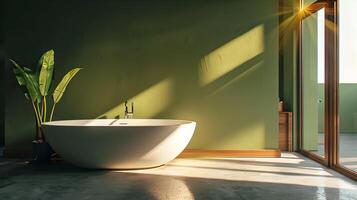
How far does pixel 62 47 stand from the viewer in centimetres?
461

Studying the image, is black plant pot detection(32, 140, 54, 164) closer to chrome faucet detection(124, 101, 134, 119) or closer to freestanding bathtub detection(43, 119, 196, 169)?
freestanding bathtub detection(43, 119, 196, 169)

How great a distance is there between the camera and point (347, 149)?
438cm

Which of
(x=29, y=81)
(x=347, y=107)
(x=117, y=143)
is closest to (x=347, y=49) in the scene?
(x=347, y=107)

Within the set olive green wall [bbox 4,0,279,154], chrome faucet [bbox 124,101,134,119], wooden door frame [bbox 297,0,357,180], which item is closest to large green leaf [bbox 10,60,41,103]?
olive green wall [bbox 4,0,279,154]

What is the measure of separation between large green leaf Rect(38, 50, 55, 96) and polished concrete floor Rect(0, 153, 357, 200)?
794 mm

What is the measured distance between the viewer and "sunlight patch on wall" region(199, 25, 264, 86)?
461cm

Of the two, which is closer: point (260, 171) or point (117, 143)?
point (117, 143)

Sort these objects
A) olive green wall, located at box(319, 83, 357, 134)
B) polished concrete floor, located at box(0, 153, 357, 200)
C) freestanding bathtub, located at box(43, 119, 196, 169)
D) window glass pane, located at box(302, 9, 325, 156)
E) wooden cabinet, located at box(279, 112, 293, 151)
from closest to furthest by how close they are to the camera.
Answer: polished concrete floor, located at box(0, 153, 357, 200)
freestanding bathtub, located at box(43, 119, 196, 169)
olive green wall, located at box(319, 83, 357, 134)
window glass pane, located at box(302, 9, 325, 156)
wooden cabinet, located at box(279, 112, 293, 151)

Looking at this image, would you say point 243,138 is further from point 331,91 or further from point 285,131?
point 331,91

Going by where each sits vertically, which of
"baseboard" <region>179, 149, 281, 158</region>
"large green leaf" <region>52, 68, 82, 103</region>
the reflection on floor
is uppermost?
"large green leaf" <region>52, 68, 82, 103</region>

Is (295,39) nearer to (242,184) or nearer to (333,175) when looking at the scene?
(333,175)

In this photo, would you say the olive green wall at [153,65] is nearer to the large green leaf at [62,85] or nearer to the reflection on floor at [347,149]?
the large green leaf at [62,85]

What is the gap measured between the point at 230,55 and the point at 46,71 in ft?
6.54

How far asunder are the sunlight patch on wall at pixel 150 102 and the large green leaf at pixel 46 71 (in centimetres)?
72
